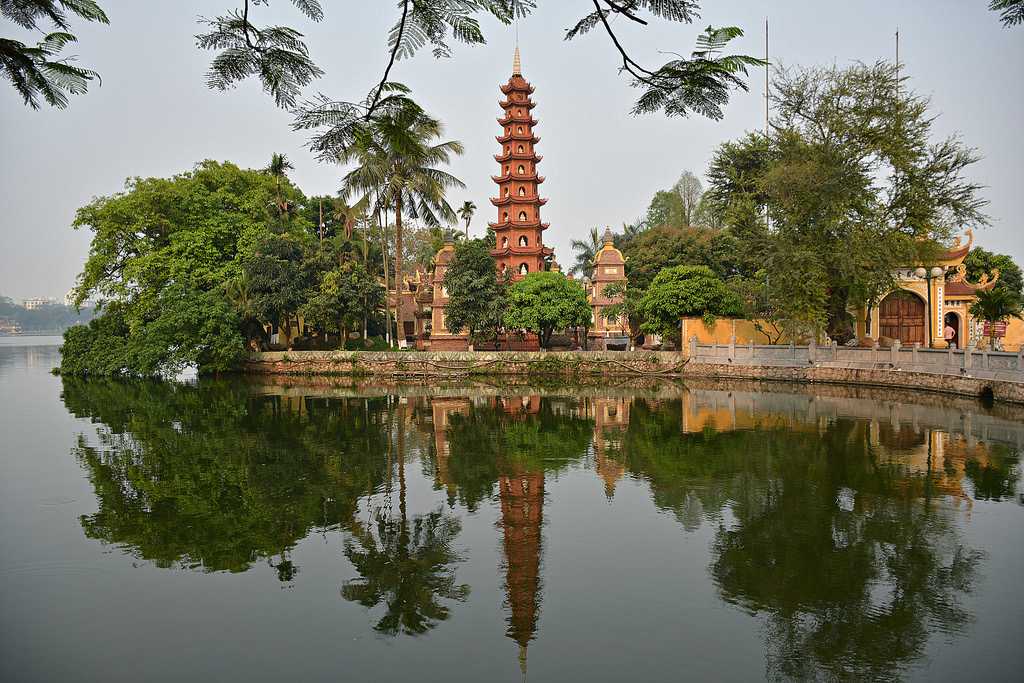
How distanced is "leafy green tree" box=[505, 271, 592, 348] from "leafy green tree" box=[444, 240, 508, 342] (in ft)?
2.27

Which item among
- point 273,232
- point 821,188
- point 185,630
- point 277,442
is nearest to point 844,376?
point 821,188

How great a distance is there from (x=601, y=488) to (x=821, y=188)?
1604cm

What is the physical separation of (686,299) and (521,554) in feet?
70.1

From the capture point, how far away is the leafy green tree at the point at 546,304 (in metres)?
29.2

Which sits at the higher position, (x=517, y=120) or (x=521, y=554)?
(x=517, y=120)

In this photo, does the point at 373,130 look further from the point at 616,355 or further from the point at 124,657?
the point at 616,355

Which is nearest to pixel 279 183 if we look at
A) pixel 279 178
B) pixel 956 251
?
pixel 279 178

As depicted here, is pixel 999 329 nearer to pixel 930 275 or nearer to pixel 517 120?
pixel 930 275

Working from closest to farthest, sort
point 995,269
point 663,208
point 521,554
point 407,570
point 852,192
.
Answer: point 407,570 < point 521,554 < point 852,192 < point 995,269 < point 663,208

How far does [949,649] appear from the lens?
5.14 m

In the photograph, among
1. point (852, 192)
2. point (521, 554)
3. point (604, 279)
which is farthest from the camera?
point (604, 279)

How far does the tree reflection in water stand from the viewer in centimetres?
593

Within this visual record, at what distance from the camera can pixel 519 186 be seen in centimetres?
3800

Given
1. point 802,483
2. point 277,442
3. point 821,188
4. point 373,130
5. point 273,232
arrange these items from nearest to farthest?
point 373,130, point 802,483, point 277,442, point 821,188, point 273,232
